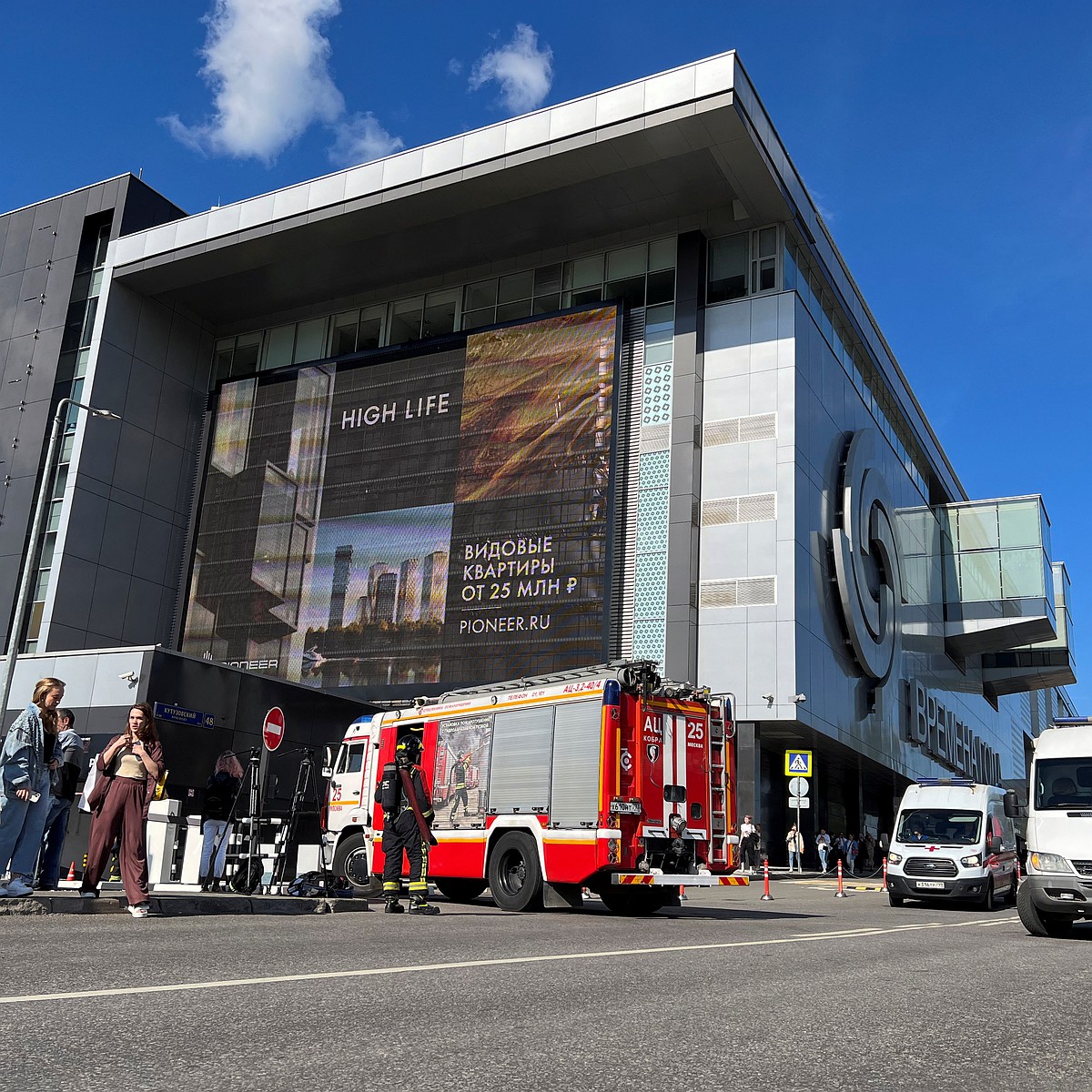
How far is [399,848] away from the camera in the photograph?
12695 mm

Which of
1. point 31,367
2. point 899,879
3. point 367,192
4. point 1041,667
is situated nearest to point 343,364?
point 367,192

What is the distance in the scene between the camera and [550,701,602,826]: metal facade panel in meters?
14.3

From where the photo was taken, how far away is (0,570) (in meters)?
44.2

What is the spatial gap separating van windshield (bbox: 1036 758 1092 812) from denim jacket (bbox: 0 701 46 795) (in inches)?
419

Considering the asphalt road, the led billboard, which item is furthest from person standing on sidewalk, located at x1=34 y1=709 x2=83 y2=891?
the led billboard

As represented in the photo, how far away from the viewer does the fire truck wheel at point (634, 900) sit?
15.5m

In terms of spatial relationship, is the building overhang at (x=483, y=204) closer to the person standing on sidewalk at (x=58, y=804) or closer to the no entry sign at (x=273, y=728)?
the no entry sign at (x=273, y=728)

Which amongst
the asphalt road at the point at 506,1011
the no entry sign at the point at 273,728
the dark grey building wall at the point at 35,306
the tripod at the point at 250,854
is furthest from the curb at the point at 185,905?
the dark grey building wall at the point at 35,306

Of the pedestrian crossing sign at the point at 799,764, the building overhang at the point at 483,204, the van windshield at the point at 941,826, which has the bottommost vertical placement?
the van windshield at the point at 941,826

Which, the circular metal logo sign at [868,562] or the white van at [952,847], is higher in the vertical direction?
the circular metal logo sign at [868,562]

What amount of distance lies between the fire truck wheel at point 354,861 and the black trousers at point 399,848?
4443 mm

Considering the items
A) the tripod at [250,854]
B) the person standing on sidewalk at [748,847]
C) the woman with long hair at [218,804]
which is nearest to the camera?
the tripod at [250,854]

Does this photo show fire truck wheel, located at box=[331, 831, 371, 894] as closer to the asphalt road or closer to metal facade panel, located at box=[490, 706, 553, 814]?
metal facade panel, located at box=[490, 706, 553, 814]

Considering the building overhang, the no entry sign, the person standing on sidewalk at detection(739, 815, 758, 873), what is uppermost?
the building overhang
